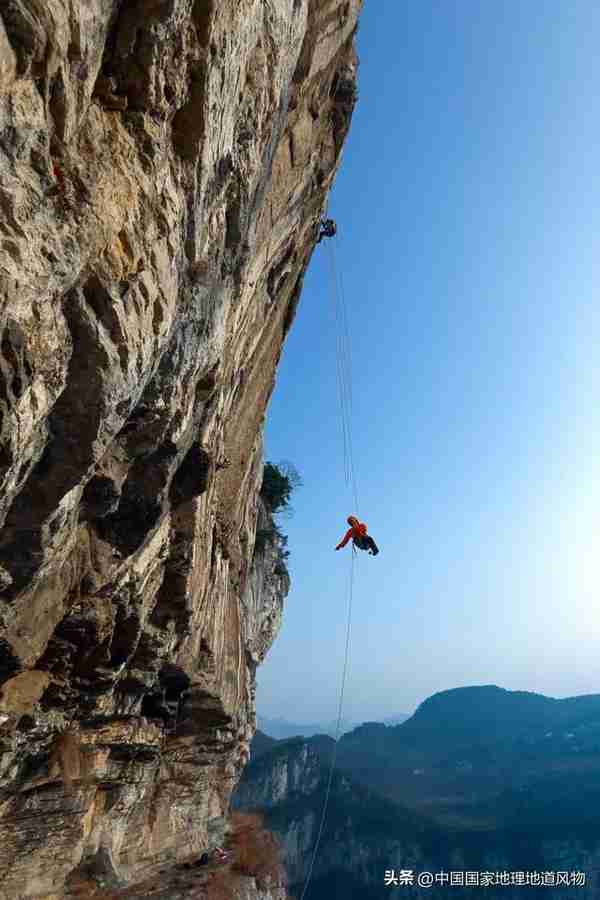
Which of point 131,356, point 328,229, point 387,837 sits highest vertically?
point 328,229

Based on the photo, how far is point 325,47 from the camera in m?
11.1

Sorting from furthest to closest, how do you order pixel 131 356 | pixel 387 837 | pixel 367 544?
pixel 387 837 → pixel 367 544 → pixel 131 356

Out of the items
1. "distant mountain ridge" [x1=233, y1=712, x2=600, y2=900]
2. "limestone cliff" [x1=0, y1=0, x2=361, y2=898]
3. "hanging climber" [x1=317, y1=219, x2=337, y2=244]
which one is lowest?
"distant mountain ridge" [x1=233, y1=712, x2=600, y2=900]

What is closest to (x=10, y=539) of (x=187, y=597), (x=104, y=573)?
(x=104, y=573)

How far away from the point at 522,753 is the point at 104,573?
135m

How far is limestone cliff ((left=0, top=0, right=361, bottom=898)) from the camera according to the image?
4.86 meters

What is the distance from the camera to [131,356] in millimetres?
6062

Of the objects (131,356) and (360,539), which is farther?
(360,539)

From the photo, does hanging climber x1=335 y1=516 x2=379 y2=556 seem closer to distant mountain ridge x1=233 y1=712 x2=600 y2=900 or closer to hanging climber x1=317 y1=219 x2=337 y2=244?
hanging climber x1=317 y1=219 x2=337 y2=244

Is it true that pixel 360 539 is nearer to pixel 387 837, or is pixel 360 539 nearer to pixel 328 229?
pixel 328 229

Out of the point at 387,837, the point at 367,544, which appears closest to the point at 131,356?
the point at 367,544

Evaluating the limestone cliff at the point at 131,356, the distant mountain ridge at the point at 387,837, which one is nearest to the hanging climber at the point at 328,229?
the limestone cliff at the point at 131,356

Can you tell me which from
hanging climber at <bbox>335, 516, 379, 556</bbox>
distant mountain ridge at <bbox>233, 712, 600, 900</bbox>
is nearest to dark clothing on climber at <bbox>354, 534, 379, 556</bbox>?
hanging climber at <bbox>335, 516, 379, 556</bbox>

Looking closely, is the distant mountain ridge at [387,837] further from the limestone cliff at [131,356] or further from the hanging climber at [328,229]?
the hanging climber at [328,229]
